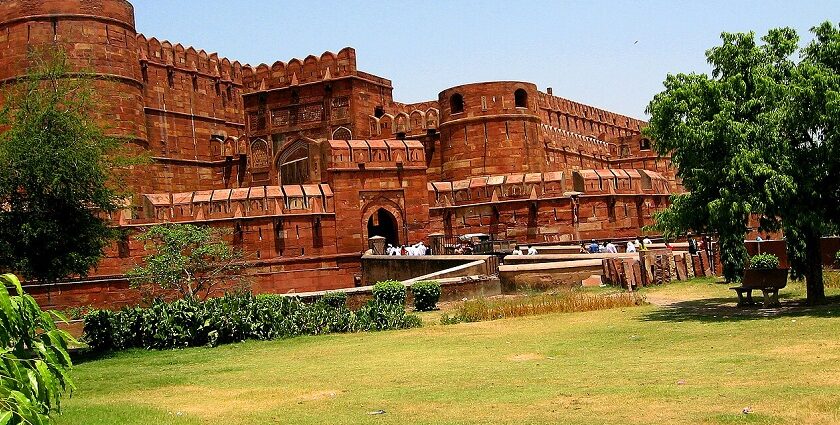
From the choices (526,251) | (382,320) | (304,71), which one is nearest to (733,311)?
(382,320)

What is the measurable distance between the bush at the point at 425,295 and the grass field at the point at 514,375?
2.67 metres

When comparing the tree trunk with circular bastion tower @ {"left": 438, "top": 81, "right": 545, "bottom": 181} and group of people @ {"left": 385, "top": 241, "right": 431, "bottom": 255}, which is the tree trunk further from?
circular bastion tower @ {"left": 438, "top": 81, "right": 545, "bottom": 181}

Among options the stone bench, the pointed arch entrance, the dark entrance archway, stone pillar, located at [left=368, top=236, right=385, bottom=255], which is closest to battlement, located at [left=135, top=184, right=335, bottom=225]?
stone pillar, located at [left=368, top=236, right=385, bottom=255]

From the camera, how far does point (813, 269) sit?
1262cm

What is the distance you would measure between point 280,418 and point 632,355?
4146mm

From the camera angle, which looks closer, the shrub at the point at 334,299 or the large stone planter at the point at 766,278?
the large stone planter at the point at 766,278

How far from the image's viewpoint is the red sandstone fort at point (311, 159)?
27547 millimetres

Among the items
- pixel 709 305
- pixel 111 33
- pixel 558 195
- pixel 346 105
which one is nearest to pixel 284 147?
pixel 346 105

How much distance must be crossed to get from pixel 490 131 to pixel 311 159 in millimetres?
7981

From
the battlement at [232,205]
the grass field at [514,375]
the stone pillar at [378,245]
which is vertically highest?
the battlement at [232,205]

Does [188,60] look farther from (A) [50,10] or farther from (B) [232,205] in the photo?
(B) [232,205]

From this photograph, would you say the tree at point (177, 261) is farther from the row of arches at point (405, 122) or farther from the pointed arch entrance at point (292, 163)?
the row of arches at point (405, 122)

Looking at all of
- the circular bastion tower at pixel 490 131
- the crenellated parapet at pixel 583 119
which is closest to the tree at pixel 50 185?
the circular bastion tower at pixel 490 131

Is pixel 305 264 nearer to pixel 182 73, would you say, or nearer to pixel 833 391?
pixel 182 73
